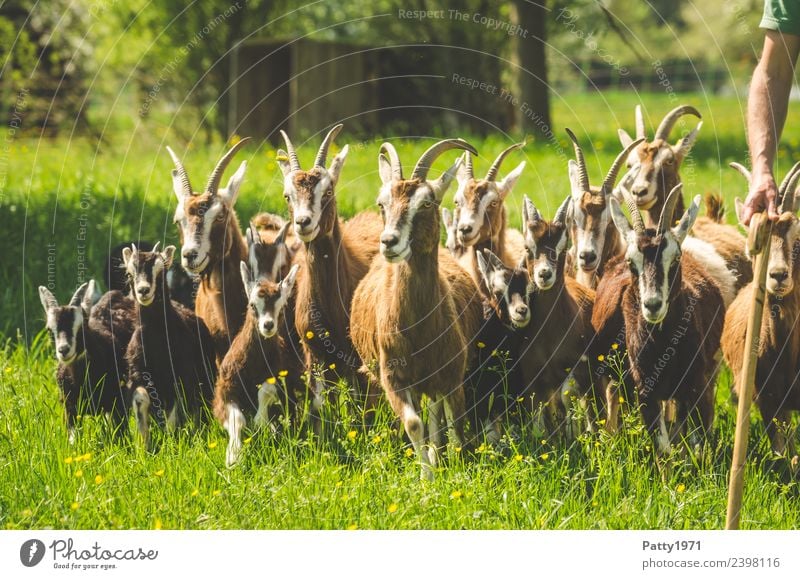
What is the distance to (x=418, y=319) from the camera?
6652 millimetres

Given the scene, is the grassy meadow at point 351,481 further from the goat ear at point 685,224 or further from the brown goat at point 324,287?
the goat ear at point 685,224

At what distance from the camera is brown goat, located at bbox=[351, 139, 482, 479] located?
638 centimetres

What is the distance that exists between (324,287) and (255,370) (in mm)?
819

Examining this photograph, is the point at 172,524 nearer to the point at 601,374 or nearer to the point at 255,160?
the point at 601,374

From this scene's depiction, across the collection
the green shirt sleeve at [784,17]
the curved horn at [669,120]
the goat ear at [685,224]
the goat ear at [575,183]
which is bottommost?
the goat ear at [685,224]

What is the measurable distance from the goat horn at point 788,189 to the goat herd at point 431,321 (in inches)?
0.6

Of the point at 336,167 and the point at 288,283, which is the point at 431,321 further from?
the point at 336,167

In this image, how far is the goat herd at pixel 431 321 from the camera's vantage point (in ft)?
21.7

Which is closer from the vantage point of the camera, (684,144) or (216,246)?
(216,246)

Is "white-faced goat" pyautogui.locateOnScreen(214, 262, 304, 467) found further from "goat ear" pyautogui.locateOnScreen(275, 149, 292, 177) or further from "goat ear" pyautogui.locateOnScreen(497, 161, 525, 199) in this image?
"goat ear" pyautogui.locateOnScreen(497, 161, 525, 199)

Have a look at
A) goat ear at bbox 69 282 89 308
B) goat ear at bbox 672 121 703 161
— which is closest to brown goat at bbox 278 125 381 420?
goat ear at bbox 69 282 89 308

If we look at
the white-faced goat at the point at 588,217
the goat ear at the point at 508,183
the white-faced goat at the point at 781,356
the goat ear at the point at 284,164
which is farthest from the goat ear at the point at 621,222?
the goat ear at the point at 284,164

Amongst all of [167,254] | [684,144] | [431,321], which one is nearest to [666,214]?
[431,321]

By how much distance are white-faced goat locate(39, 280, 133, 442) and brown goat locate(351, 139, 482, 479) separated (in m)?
1.86
